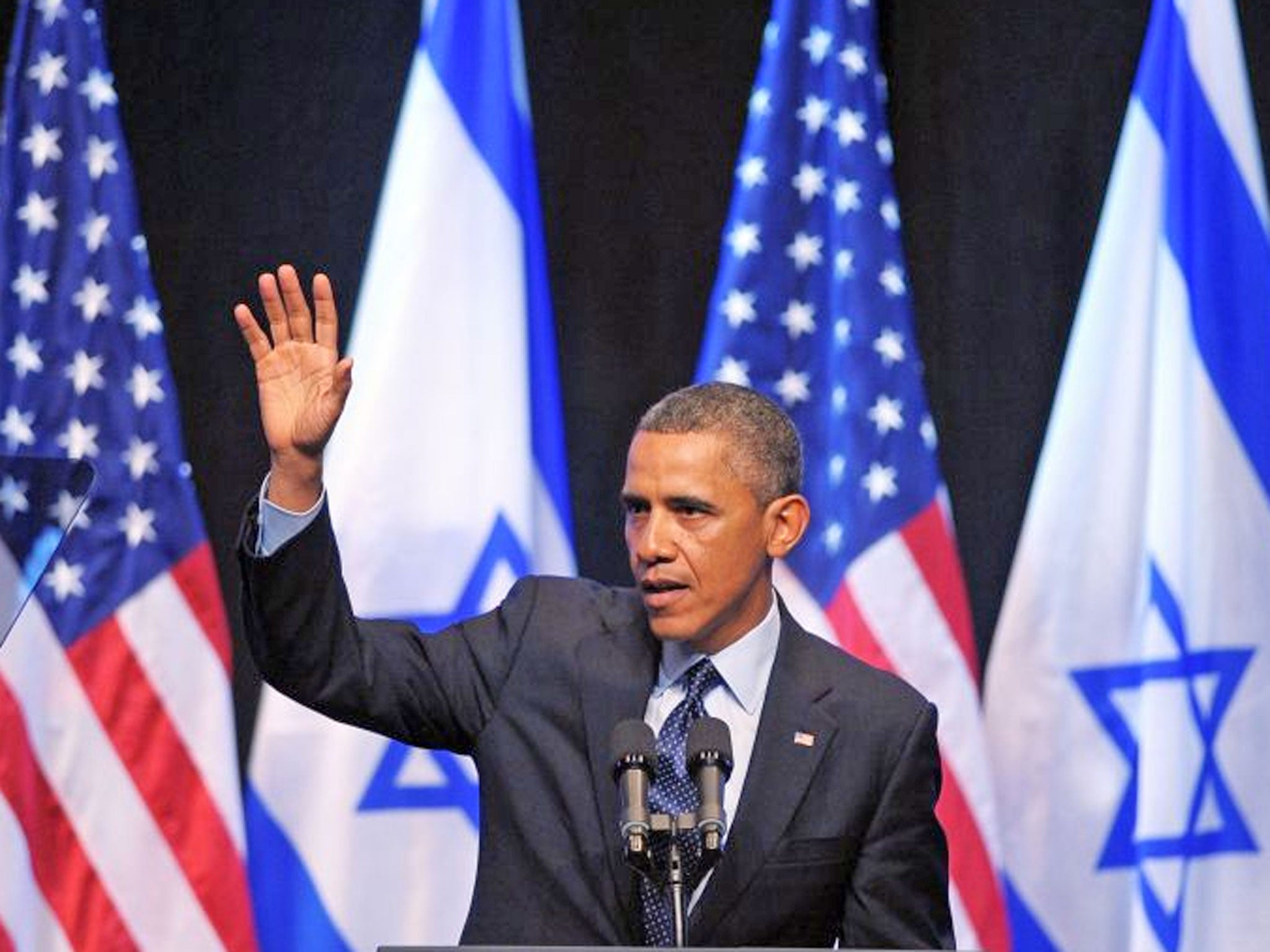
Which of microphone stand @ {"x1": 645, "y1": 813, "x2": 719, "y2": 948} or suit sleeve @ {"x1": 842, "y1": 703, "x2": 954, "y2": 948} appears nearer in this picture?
microphone stand @ {"x1": 645, "y1": 813, "x2": 719, "y2": 948}

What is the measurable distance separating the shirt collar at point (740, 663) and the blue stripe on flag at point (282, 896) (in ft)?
5.42

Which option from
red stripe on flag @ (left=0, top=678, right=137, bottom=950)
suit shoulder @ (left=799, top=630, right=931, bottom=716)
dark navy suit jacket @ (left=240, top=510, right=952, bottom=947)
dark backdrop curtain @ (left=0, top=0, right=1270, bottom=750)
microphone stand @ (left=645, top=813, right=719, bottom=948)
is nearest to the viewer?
microphone stand @ (left=645, top=813, right=719, bottom=948)

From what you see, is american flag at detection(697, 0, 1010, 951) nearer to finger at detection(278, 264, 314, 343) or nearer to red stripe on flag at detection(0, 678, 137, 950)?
red stripe on flag at detection(0, 678, 137, 950)

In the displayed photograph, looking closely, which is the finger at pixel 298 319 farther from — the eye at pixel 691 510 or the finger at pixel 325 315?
the eye at pixel 691 510

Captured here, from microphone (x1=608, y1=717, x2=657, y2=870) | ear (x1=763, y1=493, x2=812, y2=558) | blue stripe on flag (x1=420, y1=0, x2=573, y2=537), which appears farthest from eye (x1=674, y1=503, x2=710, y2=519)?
blue stripe on flag (x1=420, y1=0, x2=573, y2=537)

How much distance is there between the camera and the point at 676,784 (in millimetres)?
2965

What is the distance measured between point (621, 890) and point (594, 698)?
0.94ft

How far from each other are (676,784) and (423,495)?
1719mm

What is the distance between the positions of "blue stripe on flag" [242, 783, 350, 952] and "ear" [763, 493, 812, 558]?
177 centimetres

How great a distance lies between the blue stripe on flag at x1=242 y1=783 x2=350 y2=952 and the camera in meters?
4.52

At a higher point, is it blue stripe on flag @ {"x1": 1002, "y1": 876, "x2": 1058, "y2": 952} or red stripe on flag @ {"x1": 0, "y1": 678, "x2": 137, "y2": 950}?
red stripe on flag @ {"x1": 0, "y1": 678, "x2": 137, "y2": 950}

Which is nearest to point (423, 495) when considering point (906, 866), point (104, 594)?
point (104, 594)

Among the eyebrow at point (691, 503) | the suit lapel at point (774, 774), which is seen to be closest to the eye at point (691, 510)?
the eyebrow at point (691, 503)

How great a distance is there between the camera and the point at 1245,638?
15.0ft
